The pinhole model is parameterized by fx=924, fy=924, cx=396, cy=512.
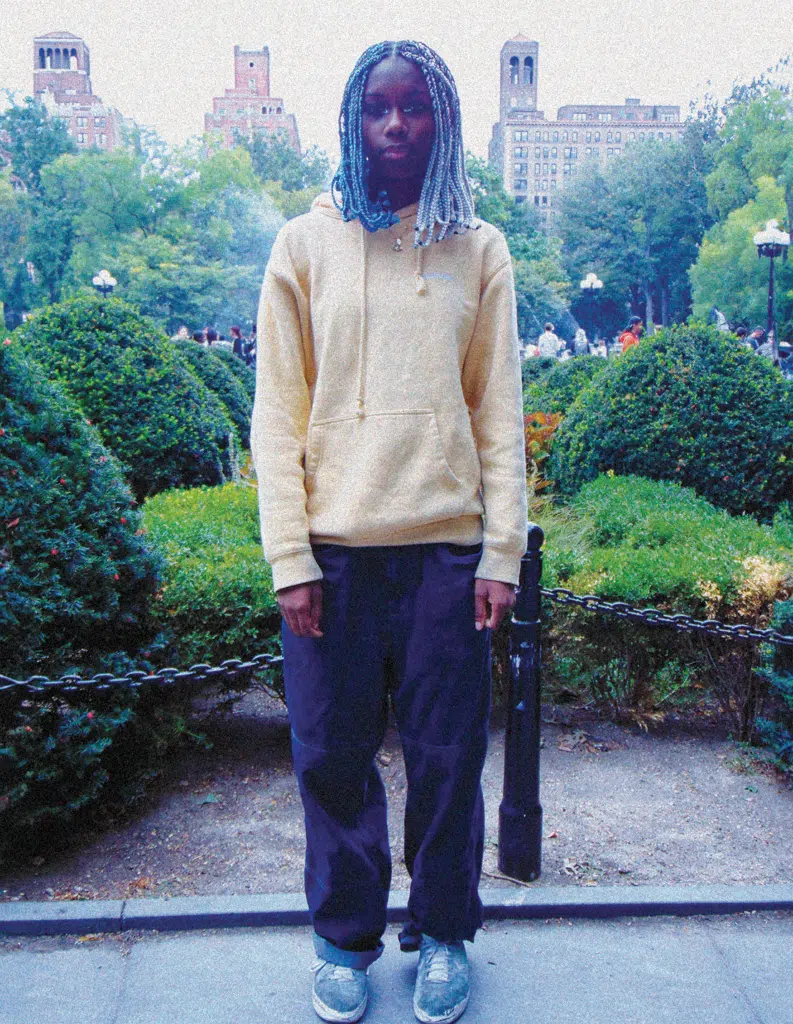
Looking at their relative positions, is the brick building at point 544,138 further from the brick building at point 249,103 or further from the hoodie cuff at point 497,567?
the hoodie cuff at point 497,567

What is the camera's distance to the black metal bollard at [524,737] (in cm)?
274

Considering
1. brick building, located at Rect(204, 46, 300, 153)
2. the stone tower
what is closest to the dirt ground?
brick building, located at Rect(204, 46, 300, 153)

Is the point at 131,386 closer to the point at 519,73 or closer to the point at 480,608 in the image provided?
the point at 480,608

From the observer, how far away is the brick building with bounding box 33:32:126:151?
391ft

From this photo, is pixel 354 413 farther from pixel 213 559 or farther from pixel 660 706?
pixel 660 706

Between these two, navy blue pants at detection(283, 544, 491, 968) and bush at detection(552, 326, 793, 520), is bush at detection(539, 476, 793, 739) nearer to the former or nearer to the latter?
navy blue pants at detection(283, 544, 491, 968)

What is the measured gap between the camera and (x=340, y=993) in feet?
7.39

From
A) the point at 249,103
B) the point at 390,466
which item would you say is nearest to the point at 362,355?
the point at 390,466

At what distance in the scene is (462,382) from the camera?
2.24 m

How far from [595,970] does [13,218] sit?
62.9 meters

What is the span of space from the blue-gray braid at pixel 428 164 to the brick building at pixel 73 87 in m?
130

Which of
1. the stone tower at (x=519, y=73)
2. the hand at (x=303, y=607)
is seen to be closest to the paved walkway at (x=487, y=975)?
the hand at (x=303, y=607)

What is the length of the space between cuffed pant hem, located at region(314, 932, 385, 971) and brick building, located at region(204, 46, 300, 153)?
13467 centimetres

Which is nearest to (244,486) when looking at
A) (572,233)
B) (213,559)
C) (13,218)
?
(213,559)
